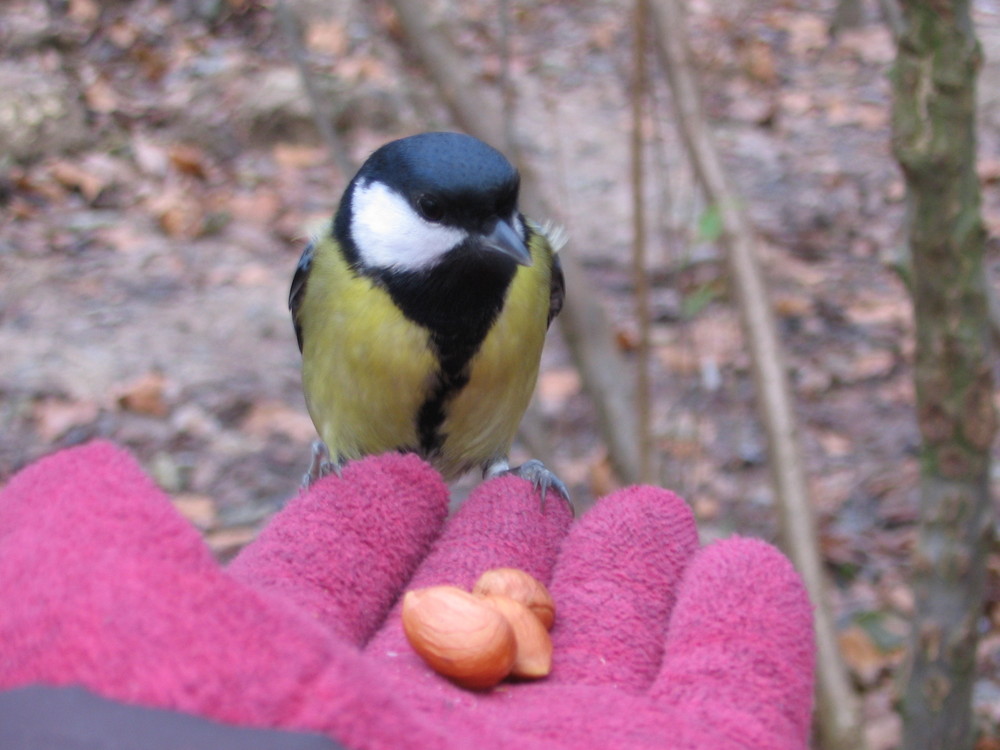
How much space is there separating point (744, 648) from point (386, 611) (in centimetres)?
44

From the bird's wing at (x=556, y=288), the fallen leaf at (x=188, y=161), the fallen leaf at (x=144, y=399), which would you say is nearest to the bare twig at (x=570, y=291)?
the bird's wing at (x=556, y=288)

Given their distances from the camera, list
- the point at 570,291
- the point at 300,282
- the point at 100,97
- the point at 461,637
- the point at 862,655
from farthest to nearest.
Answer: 1. the point at 100,97
2. the point at 862,655
3. the point at 570,291
4. the point at 300,282
5. the point at 461,637

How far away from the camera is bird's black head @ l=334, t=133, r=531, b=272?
153 cm

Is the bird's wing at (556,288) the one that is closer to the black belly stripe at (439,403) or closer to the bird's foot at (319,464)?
the black belly stripe at (439,403)

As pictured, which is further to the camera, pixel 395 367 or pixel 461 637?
pixel 395 367

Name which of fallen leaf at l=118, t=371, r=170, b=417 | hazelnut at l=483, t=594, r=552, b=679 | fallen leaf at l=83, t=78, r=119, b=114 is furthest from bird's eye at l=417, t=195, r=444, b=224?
fallen leaf at l=83, t=78, r=119, b=114

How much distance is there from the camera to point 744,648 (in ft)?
3.76

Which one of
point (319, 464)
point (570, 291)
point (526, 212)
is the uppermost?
point (526, 212)

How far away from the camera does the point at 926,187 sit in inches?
60.5

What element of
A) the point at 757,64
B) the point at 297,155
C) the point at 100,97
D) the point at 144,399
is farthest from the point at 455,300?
the point at 757,64

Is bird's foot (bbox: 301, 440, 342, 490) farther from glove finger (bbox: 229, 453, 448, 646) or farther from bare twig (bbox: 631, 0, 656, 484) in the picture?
bare twig (bbox: 631, 0, 656, 484)

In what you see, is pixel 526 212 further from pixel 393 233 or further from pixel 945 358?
pixel 945 358

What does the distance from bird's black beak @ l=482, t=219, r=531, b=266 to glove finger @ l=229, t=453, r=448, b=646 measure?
0.32 metres

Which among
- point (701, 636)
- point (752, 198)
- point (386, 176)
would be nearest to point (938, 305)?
point (701, 636)
